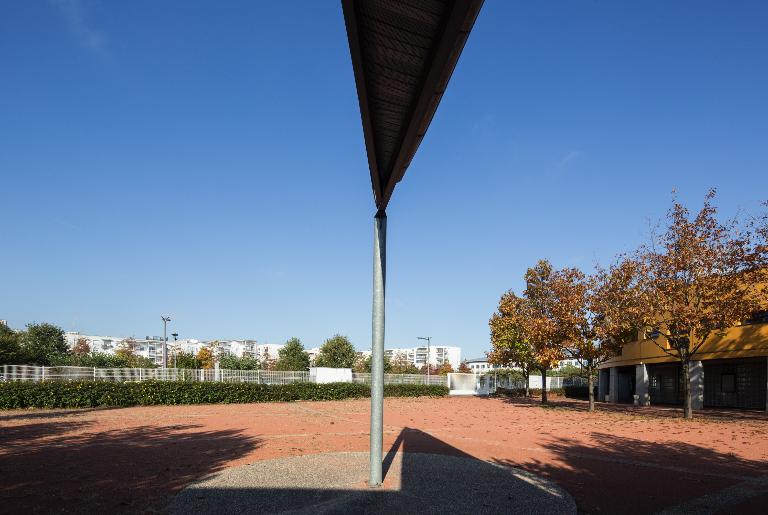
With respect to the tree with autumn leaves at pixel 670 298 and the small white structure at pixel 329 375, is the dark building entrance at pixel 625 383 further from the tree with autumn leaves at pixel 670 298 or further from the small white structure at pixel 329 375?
the small white structure at pixel 329 375

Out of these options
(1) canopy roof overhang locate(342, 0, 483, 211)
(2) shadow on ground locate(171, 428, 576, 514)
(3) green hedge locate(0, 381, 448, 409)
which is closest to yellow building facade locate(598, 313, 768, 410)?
(3) green hedge locate(0, 381, 448, 409)

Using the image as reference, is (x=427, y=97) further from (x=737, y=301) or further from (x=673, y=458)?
(x=737, y=301)

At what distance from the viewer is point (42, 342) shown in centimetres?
6019

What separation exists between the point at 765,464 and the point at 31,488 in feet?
43.8

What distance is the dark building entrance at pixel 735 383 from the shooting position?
27.4 metres

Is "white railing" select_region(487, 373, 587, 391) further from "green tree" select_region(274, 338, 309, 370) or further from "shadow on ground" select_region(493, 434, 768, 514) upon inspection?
"shadow on ground" select_region(493, 434, 768, 514)

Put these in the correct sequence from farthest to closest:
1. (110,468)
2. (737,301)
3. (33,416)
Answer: (737,301), (33,416), (110,468)

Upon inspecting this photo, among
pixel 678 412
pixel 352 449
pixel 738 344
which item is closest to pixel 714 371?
pixel 738 344

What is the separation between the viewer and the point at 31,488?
23.5ft

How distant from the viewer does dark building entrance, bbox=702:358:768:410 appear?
89.8 ft

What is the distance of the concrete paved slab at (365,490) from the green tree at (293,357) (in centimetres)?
5850

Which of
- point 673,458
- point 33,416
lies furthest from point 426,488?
point 33,416

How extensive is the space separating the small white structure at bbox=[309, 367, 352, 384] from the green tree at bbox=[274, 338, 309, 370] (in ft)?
80.9

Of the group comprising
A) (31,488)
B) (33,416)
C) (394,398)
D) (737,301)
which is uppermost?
(737,301)
